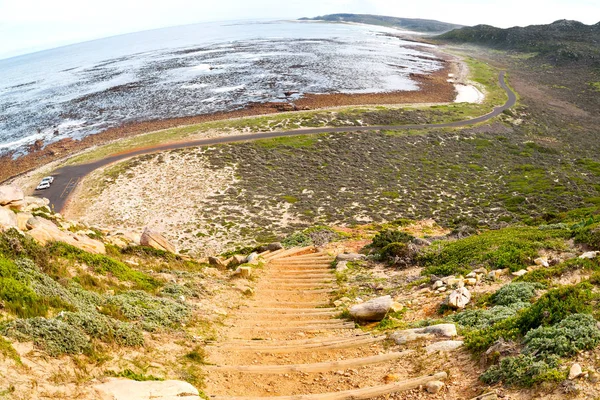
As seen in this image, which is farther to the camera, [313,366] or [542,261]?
[542,261]

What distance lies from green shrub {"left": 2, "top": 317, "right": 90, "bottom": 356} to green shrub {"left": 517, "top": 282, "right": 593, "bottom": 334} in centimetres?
959

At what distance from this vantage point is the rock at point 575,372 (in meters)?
7.10

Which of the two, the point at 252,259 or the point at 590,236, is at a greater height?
the point at 590,236

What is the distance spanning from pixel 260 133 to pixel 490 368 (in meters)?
45.9

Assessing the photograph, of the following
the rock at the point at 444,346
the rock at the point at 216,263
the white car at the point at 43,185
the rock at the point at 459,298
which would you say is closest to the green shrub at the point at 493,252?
the rock at the point at 459,298

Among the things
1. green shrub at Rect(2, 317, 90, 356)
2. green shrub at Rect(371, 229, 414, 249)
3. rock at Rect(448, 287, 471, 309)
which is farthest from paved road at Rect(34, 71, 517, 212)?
rock at Rect(448, 287, 471, 309)

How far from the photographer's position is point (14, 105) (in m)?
79.2

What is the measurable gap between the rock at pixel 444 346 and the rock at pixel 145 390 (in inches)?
218

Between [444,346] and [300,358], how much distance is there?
366 centimetres

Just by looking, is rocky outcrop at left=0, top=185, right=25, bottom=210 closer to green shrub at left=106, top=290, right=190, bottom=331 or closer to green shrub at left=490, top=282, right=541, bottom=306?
green shrub at left=106, top=290, right=190, bottom=331

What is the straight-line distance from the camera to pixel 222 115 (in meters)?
60.7

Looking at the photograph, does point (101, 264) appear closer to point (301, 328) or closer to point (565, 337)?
point (301, 328)

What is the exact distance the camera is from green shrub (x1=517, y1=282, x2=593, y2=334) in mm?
8867

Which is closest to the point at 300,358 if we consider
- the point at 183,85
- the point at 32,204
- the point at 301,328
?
the point at 301,328
